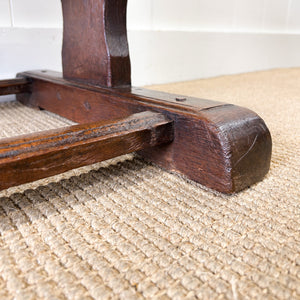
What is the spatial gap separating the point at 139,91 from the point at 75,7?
0.84 feet

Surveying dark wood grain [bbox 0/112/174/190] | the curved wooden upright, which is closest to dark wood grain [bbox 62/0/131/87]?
the curved wooden upright

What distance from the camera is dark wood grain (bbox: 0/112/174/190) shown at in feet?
1.09

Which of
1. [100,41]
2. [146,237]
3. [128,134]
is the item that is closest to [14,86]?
[100,41]

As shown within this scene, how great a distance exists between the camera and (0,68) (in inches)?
37.0

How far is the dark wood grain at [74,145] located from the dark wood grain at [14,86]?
20.7 inches

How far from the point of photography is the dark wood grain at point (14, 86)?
820mm

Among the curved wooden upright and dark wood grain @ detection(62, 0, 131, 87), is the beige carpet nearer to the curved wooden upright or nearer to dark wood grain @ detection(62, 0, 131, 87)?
the curved wooden upright

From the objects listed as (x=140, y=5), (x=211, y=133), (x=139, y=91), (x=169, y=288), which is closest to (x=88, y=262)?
(x=169, y=288)

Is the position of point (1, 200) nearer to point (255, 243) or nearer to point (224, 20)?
point (255, 243)

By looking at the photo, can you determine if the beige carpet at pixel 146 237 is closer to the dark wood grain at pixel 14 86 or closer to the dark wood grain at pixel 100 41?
the dark wood grain at pixel 100 41

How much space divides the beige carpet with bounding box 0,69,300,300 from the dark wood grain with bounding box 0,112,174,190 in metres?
0.05

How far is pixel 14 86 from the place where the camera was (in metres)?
0.83

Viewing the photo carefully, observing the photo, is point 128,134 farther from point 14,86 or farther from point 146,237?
point 14,86

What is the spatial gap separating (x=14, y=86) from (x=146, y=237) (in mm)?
673
